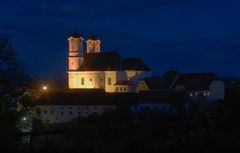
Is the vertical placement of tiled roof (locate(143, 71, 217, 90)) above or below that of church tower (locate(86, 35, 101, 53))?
below

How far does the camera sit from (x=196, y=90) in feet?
257

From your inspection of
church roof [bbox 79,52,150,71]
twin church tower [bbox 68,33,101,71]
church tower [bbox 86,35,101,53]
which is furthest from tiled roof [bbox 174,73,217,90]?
twin church tower [bbox 68,33,101,71]

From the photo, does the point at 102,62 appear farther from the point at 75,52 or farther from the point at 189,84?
the point at 189,84

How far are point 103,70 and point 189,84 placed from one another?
15.3m

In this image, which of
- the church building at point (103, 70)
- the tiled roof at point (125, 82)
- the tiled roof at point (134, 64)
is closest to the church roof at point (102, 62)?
the church building at point (103, 70)

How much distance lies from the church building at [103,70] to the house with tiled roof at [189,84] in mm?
3836

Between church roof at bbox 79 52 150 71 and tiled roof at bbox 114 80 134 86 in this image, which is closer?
tiled roof at bbox 114 80 134 86

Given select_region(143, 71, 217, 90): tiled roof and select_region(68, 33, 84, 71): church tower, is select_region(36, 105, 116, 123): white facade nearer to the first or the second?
select_region(143, 71, 217, 90): tiled roof

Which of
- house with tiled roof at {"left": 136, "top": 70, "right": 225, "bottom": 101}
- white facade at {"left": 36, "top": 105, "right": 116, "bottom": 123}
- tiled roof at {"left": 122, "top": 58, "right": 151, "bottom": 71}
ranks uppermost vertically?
tiled roof at {"left": 122, "top": 58, "right": 151, "bottom": 71}

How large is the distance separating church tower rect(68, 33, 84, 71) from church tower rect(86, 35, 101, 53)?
170 cm

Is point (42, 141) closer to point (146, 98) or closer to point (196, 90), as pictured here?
point (146, 98)

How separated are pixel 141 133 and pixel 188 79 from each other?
74.1 m

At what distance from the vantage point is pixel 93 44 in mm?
95438

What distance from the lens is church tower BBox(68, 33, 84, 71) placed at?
302 feet
